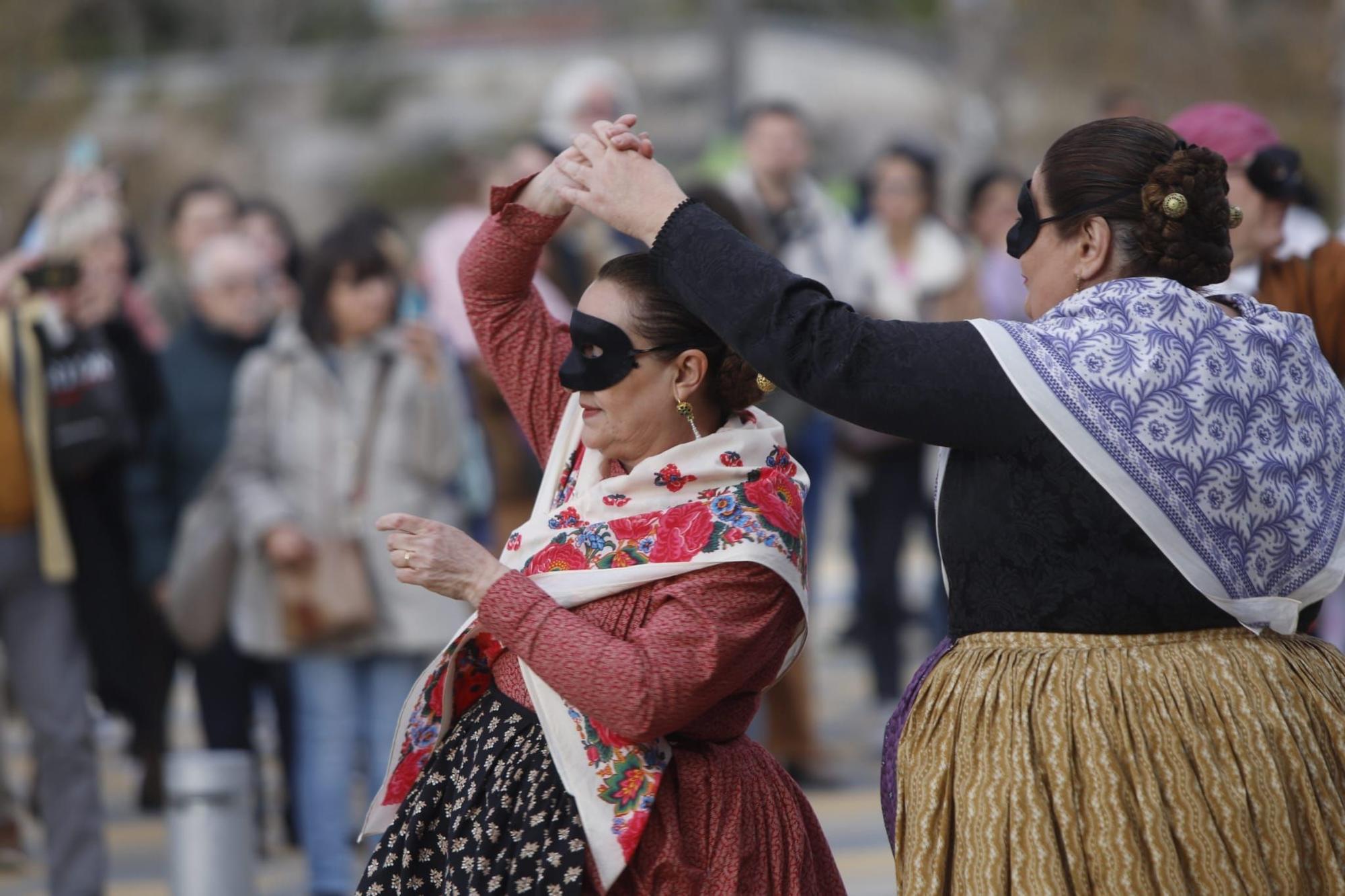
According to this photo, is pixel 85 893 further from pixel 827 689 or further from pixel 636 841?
pixel 827 689

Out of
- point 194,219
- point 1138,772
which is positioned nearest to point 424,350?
point 194,219

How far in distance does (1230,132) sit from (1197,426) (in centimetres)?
167

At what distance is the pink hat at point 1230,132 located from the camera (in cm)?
407

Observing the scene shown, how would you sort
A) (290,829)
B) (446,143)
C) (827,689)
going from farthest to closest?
(446,143)
(827,689)
(290,829)

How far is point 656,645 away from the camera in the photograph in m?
2.86

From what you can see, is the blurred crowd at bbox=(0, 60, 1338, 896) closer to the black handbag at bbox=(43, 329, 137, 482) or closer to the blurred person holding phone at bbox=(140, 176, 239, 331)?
the black handbag at bbox=(43, 329, 137, 482)

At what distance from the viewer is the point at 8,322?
5500 millimetres

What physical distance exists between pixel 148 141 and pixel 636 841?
23951 mm

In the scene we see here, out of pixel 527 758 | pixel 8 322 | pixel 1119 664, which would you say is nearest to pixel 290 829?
pixel 8 322

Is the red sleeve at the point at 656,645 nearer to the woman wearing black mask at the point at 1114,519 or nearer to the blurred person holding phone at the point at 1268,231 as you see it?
the woman wearing black mask at the point at 1114,519

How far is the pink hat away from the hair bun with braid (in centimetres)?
134

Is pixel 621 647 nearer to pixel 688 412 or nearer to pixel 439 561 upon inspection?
pixel 439 561

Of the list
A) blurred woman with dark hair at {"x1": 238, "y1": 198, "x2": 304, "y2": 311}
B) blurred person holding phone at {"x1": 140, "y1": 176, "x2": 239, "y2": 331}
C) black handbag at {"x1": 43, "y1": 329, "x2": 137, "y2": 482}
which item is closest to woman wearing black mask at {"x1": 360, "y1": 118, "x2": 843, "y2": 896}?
black handbag at {"x1": 43, "y1": 329, "x2": 137, "y2": 482}

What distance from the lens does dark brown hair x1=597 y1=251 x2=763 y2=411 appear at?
3.05m
